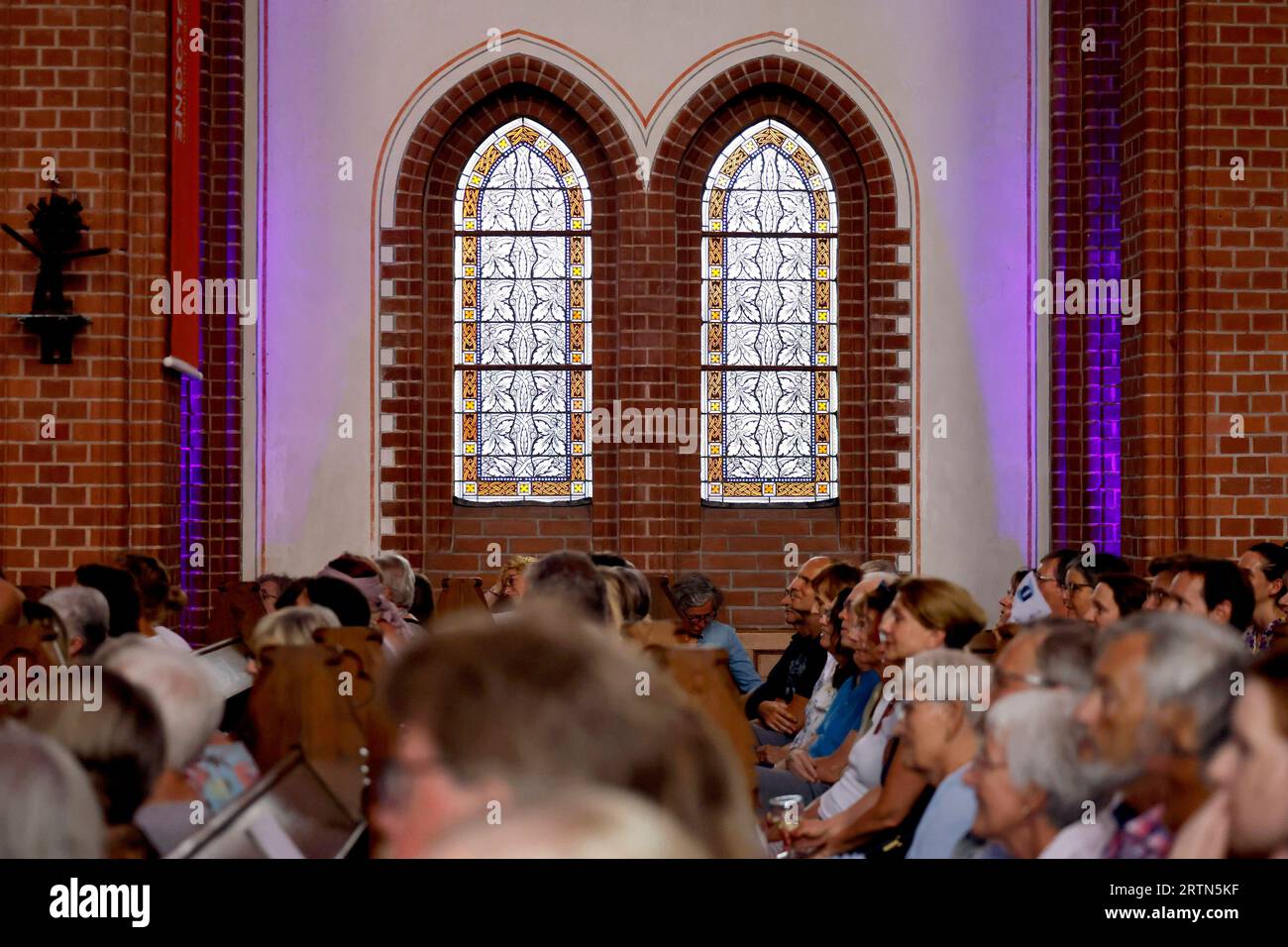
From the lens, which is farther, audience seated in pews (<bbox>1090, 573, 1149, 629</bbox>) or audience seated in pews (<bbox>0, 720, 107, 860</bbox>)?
audience seated in pews (<bbox>1090, 573, 1149, 629</bbox>)

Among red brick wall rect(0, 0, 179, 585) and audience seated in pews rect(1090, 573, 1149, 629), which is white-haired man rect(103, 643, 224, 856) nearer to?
audience seated in pews rect(1090, 573, 1149, 629)

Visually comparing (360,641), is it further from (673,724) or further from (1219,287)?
(1219,287)

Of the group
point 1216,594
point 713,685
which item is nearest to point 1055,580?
point 1216,594

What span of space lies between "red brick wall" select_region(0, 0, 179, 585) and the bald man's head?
2.52 m

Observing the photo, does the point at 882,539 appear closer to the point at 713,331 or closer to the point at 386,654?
the point at 713,331

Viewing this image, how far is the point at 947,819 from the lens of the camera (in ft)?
12.1

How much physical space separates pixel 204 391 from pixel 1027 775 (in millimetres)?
8072

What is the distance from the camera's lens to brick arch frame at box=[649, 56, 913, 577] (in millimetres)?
10484

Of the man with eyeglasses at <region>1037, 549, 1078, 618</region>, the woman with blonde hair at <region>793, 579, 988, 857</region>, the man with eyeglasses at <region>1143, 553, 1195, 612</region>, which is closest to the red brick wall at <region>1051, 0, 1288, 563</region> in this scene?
the man with eyeglasses at <region>1037, 549, 1078, 618</region>

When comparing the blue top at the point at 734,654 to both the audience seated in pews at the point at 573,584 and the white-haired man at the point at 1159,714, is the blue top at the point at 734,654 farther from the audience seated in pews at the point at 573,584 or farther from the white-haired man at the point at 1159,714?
the white-haired man at the point at 1159,714

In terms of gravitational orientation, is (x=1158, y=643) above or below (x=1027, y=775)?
above

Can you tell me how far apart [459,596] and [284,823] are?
6272mm

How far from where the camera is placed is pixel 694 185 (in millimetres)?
10672
